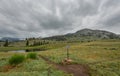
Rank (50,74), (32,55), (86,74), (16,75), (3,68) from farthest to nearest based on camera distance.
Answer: (32,55), (3,68), (86,74), (50,74), (16,75)

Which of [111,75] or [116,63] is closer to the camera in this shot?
[111,75]

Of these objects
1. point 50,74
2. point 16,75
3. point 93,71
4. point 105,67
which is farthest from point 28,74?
point 105,67

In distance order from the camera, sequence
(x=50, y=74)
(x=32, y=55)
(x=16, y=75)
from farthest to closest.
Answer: (x=32, y=55)
(x=50, y=74)
(x=16, y=75)

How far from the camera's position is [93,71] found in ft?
72.3

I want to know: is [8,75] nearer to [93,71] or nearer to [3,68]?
[3,68]

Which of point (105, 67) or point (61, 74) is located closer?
point (61, 74)

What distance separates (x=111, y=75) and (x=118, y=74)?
157 cm

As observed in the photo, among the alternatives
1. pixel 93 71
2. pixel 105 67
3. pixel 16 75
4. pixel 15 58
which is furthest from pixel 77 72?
pixel 15 58

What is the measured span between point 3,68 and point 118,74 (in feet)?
64.7

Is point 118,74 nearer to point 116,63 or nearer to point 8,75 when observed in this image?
point 116,63

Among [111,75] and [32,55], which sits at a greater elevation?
[32,55]

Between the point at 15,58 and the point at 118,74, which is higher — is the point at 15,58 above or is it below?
above

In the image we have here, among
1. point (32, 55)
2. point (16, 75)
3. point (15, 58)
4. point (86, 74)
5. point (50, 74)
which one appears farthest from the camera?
point (32, 55)

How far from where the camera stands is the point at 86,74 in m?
20.8
